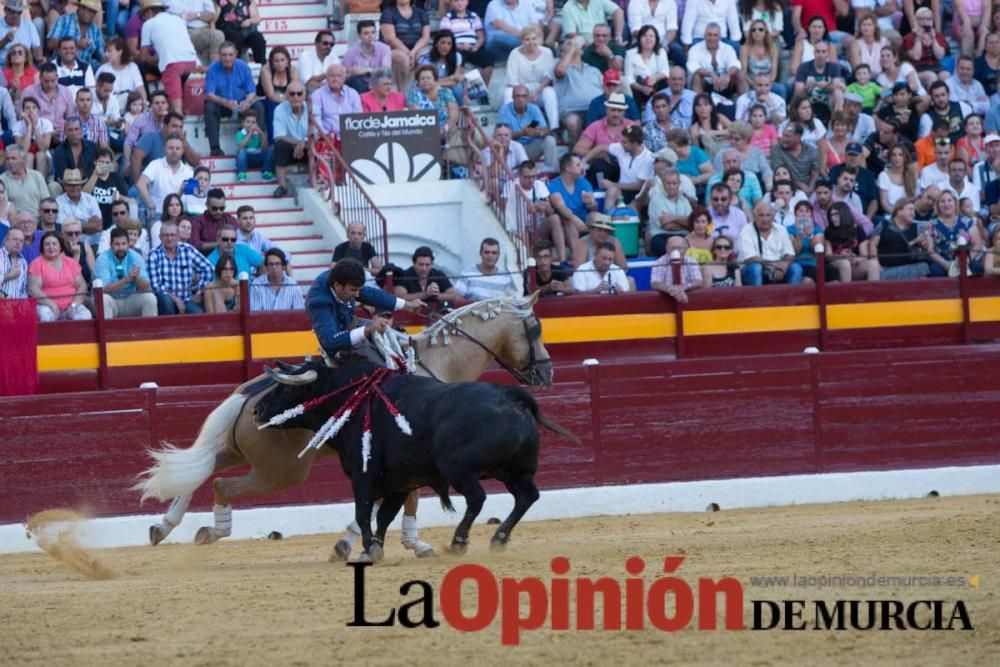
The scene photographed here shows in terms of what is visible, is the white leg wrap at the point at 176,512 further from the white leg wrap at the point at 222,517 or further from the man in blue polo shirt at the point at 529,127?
the man in blue polo shirt at the point at 529,127

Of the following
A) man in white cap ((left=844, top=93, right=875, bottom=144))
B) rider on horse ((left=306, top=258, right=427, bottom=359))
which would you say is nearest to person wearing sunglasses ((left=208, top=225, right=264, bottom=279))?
rider on horse ((left=306, top=258, right=427, bottom=359))

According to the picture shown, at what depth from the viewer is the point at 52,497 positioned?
41.7ft

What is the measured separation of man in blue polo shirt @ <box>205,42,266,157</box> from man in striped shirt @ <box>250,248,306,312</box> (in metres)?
2.16

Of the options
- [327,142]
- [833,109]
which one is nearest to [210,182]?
[327,142]

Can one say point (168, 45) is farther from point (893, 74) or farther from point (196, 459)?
point (893, 74)

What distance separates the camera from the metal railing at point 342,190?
1506 centimetres

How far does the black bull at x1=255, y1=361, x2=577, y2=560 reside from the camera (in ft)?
29.7

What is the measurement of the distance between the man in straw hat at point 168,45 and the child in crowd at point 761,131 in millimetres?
4944

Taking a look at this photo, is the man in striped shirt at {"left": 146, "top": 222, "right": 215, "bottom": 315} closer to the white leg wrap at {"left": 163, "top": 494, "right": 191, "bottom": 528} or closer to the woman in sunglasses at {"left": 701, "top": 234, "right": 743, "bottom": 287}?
the white leg wrap at {"left": 163, "top": 494, "right": 191, "bottom": 528}

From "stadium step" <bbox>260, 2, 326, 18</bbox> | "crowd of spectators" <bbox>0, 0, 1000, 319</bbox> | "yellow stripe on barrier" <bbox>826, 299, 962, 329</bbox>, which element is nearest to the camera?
"crowd of spectators" <bbox>0, 0, 1000, 319</bbox>

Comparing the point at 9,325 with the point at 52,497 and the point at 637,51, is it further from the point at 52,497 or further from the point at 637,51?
the point at 637,51

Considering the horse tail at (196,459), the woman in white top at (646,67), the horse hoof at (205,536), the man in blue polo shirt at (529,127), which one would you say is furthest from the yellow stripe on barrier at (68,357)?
the woman in white top at (646,67)

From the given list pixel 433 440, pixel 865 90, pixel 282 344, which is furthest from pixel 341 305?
pixel 865 90

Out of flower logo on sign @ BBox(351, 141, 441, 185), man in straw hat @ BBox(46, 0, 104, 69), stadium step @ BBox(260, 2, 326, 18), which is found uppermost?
stadium step @ BBox(260, 2, 326, 18)
